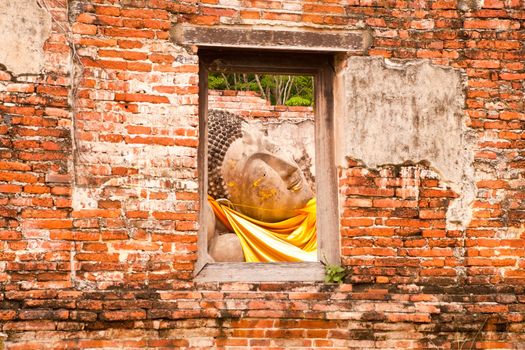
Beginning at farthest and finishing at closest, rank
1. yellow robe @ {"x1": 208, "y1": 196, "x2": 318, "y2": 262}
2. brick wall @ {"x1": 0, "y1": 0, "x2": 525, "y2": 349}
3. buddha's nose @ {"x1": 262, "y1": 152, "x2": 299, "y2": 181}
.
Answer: buddha's nose @ {"x1": 262, "y1": 152, "x2": 299, "y2": 181} < yellow robe @ {"x1": 208, "y1": 196, "x2": 318, "y2": 262} < brick wall @ {"x1": 0, "y1": 0, "x2": 525, "y2": 349}

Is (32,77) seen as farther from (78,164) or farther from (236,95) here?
(236,95)

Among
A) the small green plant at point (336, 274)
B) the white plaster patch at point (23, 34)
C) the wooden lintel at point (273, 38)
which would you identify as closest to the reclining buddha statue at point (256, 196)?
the small green plant at point (336, 274)

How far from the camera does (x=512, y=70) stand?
215 inches

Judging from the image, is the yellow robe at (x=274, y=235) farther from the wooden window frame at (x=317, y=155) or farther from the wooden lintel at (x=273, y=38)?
the wooden lintel at (x=273, y=38)

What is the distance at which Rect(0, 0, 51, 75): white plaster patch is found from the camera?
4840 millimetres

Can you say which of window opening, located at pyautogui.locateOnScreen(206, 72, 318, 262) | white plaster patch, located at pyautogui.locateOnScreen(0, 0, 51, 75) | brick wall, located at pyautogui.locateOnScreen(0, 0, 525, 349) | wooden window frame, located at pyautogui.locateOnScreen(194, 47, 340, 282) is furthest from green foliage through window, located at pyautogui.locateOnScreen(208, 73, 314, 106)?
white plaster patch, located at pyautogui.locateOnScreen(0, 0, 51, 75)

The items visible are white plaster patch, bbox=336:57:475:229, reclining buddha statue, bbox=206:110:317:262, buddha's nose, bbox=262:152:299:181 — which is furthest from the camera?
buddha's nose, bbox=262:152:299:181

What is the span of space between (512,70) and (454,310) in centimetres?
199

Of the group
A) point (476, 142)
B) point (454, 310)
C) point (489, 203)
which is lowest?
point (454, 310)

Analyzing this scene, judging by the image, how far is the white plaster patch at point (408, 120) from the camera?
528 cm

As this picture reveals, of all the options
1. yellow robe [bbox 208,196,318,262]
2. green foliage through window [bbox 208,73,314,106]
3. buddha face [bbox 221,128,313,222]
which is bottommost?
yellow robe [bbox 208,196,318,262]

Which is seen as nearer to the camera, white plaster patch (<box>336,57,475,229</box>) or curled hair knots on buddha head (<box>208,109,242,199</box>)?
white plaster patch (<box>336,57,475,229</box>)

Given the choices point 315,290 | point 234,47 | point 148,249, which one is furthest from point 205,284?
point 234,47

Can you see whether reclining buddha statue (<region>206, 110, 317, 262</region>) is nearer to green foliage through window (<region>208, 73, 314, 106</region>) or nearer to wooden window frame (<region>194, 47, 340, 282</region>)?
wooden window frame (<region>194, 47, 340, 282</region>)
